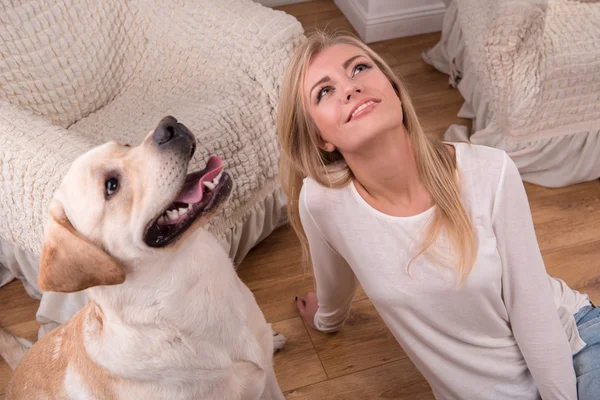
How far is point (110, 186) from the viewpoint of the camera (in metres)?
1.15

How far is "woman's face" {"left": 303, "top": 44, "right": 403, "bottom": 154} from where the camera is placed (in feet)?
4.07

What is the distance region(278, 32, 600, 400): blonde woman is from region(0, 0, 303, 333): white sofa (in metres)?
0.50

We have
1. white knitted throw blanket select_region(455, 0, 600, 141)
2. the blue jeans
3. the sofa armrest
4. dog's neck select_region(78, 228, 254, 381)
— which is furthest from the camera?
white knitted throw blanket select_region(455, 0, 600, 141)

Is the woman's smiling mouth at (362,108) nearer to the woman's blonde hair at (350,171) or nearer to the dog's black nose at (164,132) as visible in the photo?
the woman's blonde hair at (350,171)

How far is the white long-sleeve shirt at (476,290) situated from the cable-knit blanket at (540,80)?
2.78 ft

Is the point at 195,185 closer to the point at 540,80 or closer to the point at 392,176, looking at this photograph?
the point at 392,176

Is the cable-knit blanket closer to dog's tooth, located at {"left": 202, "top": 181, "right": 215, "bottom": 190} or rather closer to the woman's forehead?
the woman's forehead

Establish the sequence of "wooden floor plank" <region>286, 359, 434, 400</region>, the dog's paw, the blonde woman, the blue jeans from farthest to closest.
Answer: the dog's paw
"wooden floor plank" <region>286, 359, 434, 400</region>
the blue jeans
the blonde woman

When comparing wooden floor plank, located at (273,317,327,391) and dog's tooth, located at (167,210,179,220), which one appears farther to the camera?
wooden floor plank, located at (273,317,327,391)

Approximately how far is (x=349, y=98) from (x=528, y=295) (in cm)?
56

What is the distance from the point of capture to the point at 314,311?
1.94 meters

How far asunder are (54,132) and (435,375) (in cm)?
118

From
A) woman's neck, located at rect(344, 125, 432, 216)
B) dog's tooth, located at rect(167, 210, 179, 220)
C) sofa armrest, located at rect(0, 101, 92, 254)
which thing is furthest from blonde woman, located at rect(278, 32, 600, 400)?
sofa armrest, located at rect(0, 101, 92, 254)

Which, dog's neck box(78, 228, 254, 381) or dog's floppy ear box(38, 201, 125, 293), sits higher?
dog's floppy ear box(38, 201, 125, 293)
